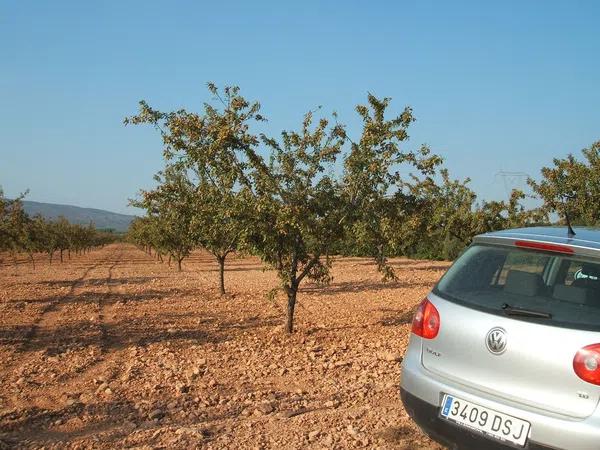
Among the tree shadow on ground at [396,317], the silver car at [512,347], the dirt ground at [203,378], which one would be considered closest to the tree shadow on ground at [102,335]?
the dirt ground at [203,378]

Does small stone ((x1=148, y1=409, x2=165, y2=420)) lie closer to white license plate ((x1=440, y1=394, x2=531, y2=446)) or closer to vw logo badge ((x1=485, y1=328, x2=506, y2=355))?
white license plate ((x1=440, y1=394, x2=531, y2=446))

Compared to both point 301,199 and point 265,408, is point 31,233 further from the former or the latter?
point 265,408

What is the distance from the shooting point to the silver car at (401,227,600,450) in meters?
2.97

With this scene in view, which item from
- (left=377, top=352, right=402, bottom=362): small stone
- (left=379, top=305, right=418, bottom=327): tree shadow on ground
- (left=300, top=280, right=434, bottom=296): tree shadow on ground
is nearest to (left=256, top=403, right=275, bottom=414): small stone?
(left=377, top=352, right=402, bottom=362): small stone

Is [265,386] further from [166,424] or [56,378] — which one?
[56,378]

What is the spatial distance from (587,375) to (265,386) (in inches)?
158

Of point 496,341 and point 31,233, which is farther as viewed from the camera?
point 31,233

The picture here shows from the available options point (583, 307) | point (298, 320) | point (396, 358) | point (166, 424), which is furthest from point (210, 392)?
point (298, 320)

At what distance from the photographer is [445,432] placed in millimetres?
3467

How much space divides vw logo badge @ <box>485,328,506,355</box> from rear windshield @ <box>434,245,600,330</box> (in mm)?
128

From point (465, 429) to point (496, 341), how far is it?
1.94ft

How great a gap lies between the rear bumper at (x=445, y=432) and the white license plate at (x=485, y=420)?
39 mm

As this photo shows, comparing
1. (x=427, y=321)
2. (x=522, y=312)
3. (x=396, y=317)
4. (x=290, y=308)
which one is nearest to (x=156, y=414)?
(x=427, y=321)

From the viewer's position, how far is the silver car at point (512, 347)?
2.97m
